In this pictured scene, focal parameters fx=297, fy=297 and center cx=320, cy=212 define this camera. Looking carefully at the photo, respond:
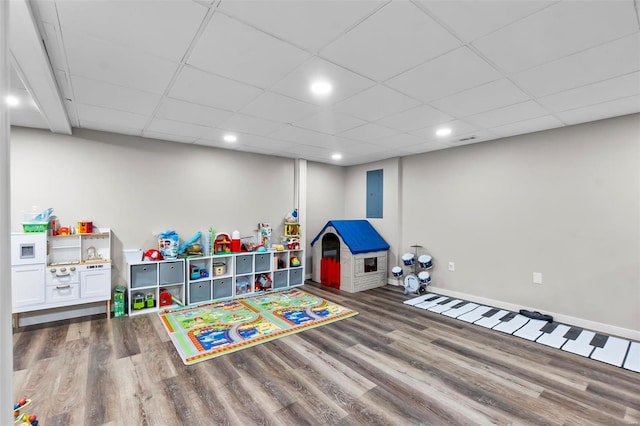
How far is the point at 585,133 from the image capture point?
3.47 metres

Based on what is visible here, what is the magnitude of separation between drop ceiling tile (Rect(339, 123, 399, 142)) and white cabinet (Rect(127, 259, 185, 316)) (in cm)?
292

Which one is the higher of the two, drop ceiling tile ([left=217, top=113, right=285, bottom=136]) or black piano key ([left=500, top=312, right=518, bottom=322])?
drop ceiling tile ([left=217, top=113, right=285, bottom=136])

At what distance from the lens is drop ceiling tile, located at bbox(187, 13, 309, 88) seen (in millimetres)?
1801

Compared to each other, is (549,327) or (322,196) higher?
(322,196)

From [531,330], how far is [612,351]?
66cm

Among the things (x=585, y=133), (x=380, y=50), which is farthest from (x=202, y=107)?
(x=585, y=133)

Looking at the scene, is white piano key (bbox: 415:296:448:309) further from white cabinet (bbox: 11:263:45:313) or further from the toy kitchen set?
white cabinet (bbox: 11:263:45:313)

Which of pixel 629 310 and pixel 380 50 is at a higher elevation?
pixel 380 50

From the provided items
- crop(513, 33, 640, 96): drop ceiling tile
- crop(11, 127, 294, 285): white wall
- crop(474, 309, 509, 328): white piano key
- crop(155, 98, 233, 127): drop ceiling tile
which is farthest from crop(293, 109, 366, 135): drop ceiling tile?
crop(474, 309, 509, 328): white piano key

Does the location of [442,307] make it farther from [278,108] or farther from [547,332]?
[278,108]

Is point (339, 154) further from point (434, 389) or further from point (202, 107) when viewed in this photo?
point (434, 389)

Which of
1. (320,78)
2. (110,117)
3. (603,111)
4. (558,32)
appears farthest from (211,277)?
(603,111)

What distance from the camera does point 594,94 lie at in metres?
2.66

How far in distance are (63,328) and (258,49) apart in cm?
379
